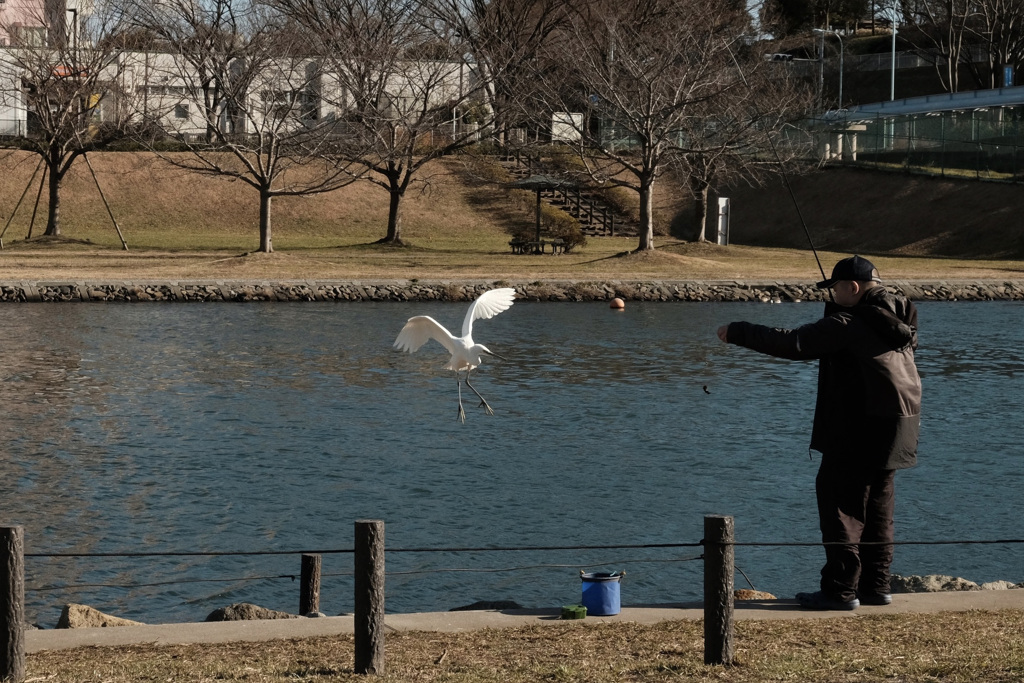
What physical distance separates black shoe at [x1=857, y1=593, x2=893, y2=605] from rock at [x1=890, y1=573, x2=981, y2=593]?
1773 mm

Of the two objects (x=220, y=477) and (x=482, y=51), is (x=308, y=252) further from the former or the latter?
(x=220, y=477)

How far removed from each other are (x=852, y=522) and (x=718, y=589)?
66.9 inches

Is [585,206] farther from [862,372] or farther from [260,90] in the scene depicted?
[862,372]

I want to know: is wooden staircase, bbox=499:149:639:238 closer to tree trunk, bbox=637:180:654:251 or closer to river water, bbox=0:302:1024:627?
tree trunk, bbox=637:180:654:251

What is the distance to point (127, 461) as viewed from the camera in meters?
17.2

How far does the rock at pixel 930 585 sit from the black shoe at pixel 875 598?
→ 1773 mm

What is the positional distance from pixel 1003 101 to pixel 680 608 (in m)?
57.1

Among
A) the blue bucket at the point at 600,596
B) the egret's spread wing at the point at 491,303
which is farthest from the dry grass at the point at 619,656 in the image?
the egret's spread wing at the point at 491,303

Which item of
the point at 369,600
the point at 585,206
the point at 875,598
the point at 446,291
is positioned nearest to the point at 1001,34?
the point at 585,206

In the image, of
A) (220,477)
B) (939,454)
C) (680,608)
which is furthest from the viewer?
(939,454)

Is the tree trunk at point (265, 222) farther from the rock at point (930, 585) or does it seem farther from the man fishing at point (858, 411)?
the man fishing at point (858, 411)

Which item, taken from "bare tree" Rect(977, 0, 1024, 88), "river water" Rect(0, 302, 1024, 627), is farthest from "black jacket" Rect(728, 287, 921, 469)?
"bare tree" Rect(977, 0, 1024, 88)

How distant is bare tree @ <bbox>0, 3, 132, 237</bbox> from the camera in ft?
161

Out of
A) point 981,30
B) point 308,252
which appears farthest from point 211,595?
point 981,30
